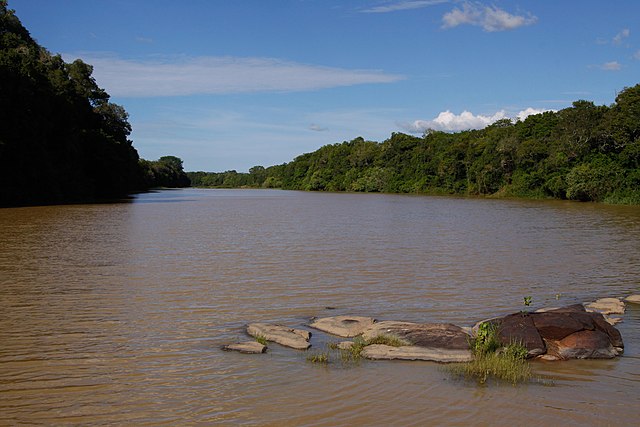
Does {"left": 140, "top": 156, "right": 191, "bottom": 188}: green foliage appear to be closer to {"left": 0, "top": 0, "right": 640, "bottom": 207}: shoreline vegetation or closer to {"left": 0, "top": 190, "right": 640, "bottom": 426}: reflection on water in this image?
{"left": 0, "top": 0, "right": 640, "bottom": 207}: shoreline vegetation

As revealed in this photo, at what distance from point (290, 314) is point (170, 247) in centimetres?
1095

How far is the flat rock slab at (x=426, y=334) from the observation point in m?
8.16

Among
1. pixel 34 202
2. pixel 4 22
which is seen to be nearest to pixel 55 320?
pixel 34 202

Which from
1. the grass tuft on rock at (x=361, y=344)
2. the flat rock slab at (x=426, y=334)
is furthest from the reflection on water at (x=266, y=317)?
the flat rock slab at (x=426, y=334)

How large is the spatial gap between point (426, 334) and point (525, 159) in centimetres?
7163

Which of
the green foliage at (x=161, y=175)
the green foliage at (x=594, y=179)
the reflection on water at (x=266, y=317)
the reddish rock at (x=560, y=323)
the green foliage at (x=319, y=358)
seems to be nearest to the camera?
the reflection on water at (x=266, y=317)

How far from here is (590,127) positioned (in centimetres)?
6184

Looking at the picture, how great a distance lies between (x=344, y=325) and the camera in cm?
939

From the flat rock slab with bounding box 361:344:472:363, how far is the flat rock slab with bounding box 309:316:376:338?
3.17ft

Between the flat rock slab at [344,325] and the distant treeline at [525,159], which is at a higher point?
the distant treeline at [525,159]

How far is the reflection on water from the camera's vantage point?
20.3ft

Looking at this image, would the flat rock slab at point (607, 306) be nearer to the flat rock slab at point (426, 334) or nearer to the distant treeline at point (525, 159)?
the flat rock slab at point (426, 334)

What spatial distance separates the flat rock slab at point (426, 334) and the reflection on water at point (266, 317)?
28.2 inches

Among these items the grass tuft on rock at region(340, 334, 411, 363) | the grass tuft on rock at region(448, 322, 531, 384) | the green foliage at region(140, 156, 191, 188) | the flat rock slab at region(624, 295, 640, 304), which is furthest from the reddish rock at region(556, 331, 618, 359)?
the green foliage at region(140, 156, 191, 188)
